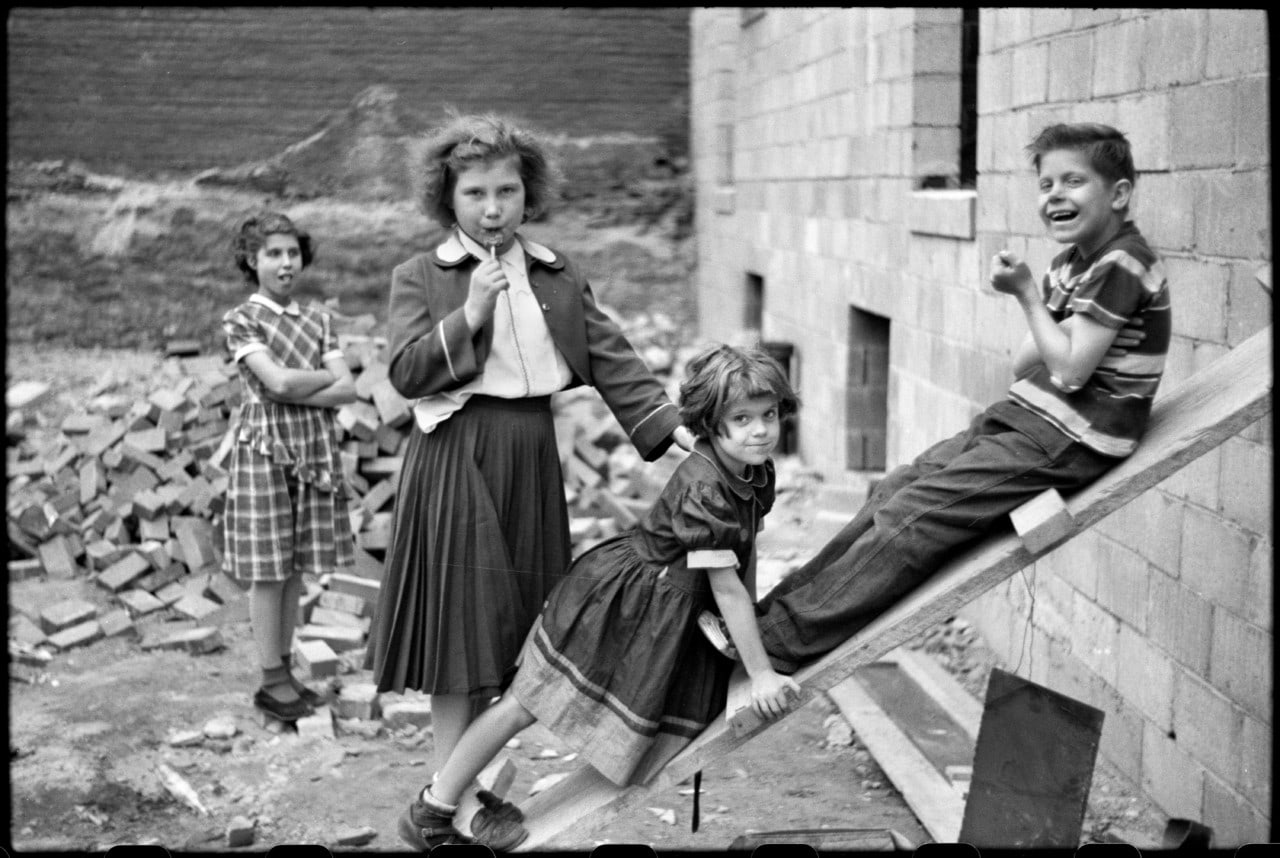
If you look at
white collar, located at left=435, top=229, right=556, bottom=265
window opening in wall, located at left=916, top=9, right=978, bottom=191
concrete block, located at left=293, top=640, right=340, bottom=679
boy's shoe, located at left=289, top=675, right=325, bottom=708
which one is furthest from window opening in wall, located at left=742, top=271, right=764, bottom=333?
white collar, located at left=435, top=229, right=556, bottom=265

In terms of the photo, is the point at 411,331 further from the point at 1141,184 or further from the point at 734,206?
the point at 734,206

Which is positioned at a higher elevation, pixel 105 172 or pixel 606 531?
pixel 105 172

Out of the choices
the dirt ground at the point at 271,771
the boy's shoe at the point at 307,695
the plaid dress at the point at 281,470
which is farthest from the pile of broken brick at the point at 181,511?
the plaid dress at the point at 281,470

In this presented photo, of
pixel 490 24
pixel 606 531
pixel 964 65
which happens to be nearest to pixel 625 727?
pixel 606 531

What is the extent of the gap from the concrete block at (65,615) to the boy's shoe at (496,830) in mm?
3564

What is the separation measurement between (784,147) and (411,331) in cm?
697

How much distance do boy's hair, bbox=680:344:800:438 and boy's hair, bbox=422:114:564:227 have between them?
Answer: 0.80m

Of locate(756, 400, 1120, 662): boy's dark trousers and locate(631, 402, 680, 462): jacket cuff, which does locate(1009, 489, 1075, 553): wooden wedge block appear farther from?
locate(631, 402, 680, 462): jacket cuff

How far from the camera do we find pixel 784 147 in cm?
1018

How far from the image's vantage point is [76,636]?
6348 millimetres

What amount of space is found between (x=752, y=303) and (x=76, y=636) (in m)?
6.69

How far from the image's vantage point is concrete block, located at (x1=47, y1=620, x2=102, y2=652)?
6277 millimetres

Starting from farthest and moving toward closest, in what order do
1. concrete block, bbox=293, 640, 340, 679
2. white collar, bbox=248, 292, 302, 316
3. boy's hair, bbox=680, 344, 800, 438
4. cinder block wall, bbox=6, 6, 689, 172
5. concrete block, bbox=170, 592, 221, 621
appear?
cinder block wall, bbox=6, 6, 689, 172 < concrete block, bbox=170, 592, 221, 621 < concrete block, bbox=293, 640, 340, 679 < white collar, bbox=248, 292, 302, 316 < boy's hair, bbox=680, 344, 800, 438

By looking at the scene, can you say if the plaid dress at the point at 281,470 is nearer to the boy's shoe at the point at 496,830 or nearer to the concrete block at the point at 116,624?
the concrete block at the point at 116,624
